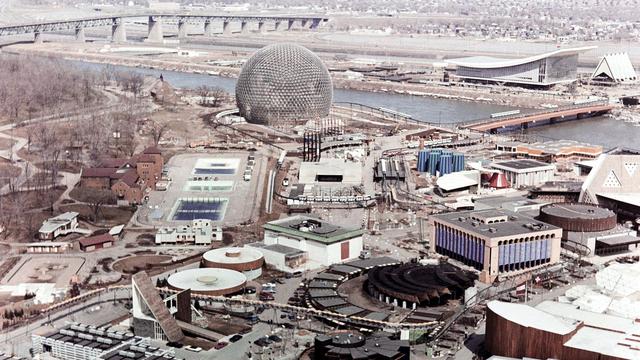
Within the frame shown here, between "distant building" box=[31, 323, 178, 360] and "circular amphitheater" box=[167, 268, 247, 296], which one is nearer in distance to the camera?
"distant building" box=[31, 323, 178, 360]

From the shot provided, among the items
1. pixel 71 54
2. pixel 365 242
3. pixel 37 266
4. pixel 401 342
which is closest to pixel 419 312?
pixel 401 342

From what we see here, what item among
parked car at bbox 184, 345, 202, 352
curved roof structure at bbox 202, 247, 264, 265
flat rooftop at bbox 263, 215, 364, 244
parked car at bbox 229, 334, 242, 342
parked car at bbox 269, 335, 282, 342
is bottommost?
parked car at bbox 269, 335, 282, 342

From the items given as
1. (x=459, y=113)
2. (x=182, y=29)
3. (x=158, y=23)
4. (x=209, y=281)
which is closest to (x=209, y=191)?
(x=209, y=281)

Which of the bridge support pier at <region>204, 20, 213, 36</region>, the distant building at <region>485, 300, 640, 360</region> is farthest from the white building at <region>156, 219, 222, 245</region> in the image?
the bridge support pier at <region>204, 20, 213, 36</region>

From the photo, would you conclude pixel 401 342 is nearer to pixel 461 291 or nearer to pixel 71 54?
pixel 461 291

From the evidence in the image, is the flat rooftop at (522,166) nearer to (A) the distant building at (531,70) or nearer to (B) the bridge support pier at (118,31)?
(A) the distant building at (531,70)

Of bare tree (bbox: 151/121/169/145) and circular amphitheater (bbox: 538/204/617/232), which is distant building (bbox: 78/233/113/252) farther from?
bare tree (bbox: 151/121/169/145)

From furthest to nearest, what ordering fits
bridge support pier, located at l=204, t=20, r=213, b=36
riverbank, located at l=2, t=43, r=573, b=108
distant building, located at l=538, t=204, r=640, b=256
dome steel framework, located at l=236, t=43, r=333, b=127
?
bridge support pier, located at l=204, t=20, r=213, b=36 → riverbank, located at l=2, t=43, r=573, b=108 → dome steel framework, located at l=236, t=43, r=333, b=127 → distant building, located at l=538, t=204, r=640, b=256
